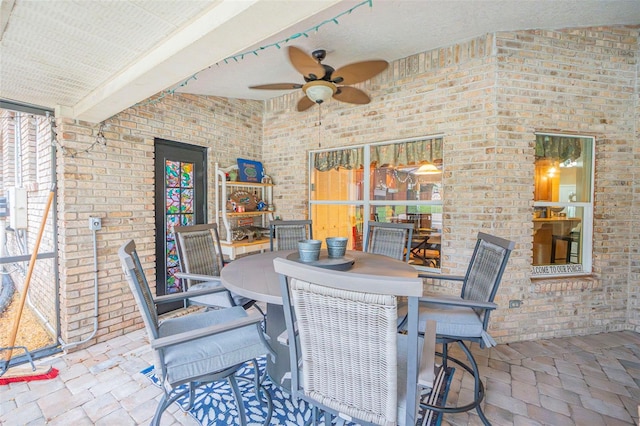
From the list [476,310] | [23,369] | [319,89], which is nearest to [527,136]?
[476,310]

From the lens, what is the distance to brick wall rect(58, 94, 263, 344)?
9.38 ft

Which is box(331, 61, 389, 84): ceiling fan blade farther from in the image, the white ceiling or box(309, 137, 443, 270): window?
box(309, 137, 443, 270): window

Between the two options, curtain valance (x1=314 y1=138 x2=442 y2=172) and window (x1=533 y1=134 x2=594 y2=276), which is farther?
curtain valance (x1=314 y1=138 x2=442 y2=172)

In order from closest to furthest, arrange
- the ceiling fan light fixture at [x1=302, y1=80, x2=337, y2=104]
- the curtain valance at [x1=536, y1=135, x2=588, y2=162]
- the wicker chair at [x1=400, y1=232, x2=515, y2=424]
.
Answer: the wicker chair at [x1=400, y1=232, x2=515, y2=424]
the ceiling fan light fixture at [x1=302, y1=80, x2=337, y2=104]
the curtain valance at [x1=536, y1=135, x2=588, y2=162]

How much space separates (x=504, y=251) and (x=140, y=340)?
338cm

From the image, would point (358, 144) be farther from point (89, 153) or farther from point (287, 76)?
point (89, 153)

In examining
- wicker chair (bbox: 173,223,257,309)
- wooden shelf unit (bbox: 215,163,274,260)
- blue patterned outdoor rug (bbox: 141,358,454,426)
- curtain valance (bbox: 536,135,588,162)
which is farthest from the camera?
wooden shelf unit (bbox: 215,163,274,260)

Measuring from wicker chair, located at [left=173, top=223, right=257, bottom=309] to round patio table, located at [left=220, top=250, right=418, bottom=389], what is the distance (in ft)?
0.97

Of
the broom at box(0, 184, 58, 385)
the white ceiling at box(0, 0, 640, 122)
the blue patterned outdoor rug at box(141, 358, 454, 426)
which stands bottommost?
the blue patterned outdoor rug at box(141, 358, 454, 426)

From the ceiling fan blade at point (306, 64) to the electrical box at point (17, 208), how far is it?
2954 mm

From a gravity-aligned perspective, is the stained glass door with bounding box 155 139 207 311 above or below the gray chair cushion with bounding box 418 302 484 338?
above

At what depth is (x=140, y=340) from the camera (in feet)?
10.2

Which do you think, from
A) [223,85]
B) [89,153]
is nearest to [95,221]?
[89,153]

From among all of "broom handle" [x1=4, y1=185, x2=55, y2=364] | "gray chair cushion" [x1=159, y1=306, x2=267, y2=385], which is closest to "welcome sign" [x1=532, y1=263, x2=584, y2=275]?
"gray chair cushion" [x1=159, y1=306, x2=267, y2=385]
